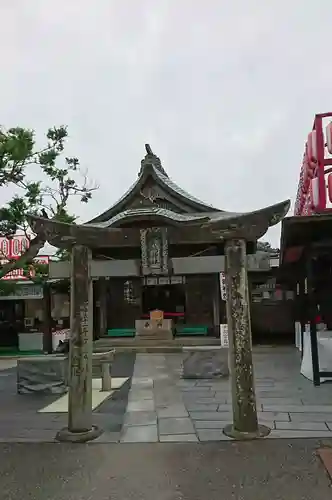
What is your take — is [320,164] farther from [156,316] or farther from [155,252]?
[156,316]

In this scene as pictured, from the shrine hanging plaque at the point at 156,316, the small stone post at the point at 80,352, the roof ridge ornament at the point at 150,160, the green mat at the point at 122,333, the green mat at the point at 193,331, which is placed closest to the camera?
the small stone post at the point at 80,352

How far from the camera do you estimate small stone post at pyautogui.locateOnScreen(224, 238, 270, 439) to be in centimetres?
612

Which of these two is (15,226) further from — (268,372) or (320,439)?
(320,439)

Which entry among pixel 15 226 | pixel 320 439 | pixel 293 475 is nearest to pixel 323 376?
pixel 320 439

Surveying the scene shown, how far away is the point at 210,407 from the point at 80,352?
2.74 metres

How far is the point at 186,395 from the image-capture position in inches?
362

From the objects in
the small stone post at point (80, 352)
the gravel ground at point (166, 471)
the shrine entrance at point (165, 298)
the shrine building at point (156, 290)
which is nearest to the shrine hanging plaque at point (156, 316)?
the shrine building at point (156, 290)

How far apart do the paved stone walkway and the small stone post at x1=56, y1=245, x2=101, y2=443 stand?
611 mm

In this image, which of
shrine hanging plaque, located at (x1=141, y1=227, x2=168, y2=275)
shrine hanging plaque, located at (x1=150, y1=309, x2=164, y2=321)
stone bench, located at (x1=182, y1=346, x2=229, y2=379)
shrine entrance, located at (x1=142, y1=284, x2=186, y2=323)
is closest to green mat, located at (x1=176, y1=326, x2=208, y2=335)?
shrine hanging plaque, located at (x1=150, y1=309, x2=164, y2=321)

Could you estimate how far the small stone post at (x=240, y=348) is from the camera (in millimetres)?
6125

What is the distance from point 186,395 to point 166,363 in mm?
5724

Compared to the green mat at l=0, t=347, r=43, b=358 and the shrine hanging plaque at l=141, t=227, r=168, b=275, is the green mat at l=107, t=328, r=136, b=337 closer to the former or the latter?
the green mat at l=0, t=347, r=43, b=358

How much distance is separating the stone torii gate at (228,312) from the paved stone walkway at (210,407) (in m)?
0.46

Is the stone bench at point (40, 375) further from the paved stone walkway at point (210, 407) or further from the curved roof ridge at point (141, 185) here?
the curved roof ridge at point (141, 185)
